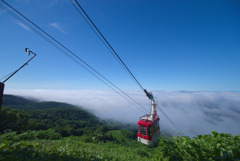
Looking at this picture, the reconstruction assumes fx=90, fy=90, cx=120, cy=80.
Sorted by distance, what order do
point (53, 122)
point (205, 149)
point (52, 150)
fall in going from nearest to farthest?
1. point (205, 149)
2. point (52, 150)
3. point (53, 122)

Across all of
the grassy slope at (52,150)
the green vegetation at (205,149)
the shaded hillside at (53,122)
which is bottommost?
the shaded hillside at (53,122)

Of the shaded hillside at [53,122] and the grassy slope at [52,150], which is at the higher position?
the grassy slope at [52,150]

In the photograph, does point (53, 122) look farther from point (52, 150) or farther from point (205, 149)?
point (205, 149)

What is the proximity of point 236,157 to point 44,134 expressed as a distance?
18.5 metres

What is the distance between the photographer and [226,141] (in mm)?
2365

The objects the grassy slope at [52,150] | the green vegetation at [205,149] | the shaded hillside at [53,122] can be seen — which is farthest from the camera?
the shaded hillside at [53,122]

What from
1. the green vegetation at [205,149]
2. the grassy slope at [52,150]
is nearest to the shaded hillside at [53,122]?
the grassy slope at [52,150]

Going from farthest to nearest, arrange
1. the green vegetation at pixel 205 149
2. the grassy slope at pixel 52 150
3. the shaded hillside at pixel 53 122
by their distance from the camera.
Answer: the shaded hillside at pixel 53 122 → the grassy slope at pixel 52 150 → the green vegetation at pixel 205 149

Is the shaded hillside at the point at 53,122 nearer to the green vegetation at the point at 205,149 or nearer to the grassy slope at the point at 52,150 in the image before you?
the grassy slope at the point at 52,150

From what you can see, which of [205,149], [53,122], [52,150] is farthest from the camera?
[53,122]

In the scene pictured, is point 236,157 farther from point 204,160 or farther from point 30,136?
point 30,136

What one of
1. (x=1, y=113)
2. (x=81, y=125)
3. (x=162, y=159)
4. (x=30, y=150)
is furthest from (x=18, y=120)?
(x=81, y=125)

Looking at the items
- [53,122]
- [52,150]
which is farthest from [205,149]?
[53,122]

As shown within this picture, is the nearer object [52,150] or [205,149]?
[205,149]
